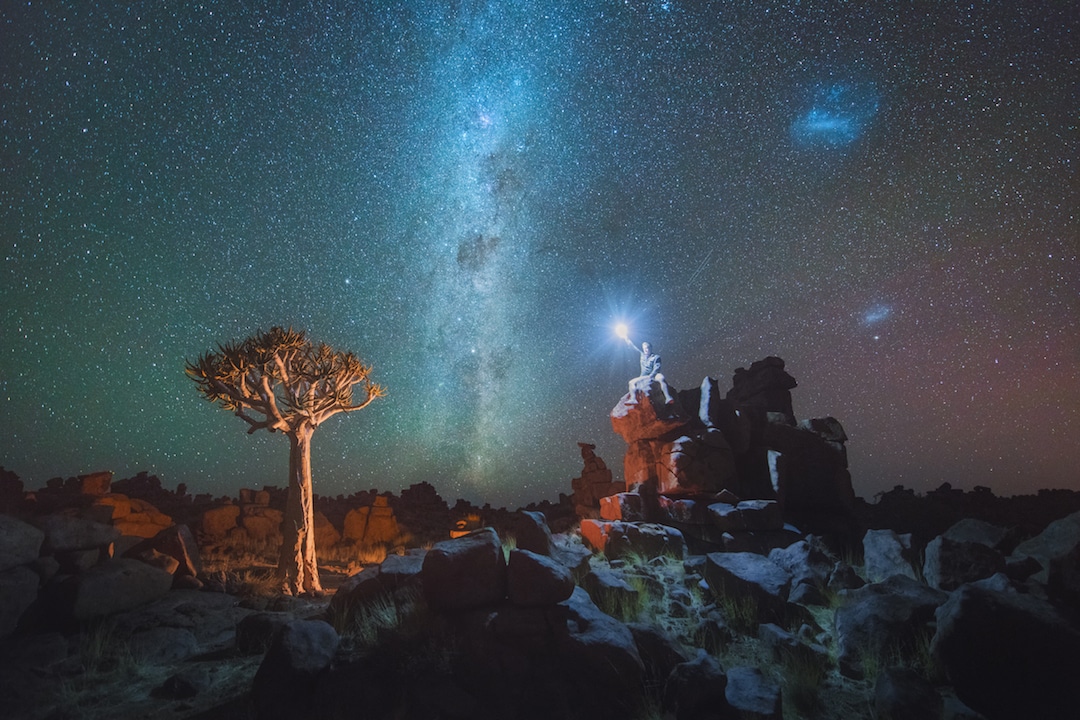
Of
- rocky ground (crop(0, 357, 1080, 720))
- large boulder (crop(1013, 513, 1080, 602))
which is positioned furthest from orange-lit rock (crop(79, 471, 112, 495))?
large boulder (crop(1013, 513, 1080, 602))

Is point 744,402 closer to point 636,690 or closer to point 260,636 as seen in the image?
point 636,690

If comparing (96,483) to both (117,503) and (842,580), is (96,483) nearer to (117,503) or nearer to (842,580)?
(117,503)

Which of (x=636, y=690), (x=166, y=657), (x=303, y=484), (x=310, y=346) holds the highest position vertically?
(x=310, y=346)

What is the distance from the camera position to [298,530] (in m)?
13.6

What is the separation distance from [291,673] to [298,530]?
7789mm

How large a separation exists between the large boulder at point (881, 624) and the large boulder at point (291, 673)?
781 centimetres

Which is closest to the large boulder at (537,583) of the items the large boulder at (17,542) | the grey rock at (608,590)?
the grey rock at (608,590)

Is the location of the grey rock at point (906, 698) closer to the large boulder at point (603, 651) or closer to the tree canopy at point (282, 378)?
the large boulder at point (603, 651)

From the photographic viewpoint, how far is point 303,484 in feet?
45.5

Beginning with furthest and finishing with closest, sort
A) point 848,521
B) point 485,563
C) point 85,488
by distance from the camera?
point 85,488 → point 848,521 → point 485,563

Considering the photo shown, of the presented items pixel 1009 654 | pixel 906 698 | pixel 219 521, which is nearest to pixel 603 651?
pixel 906 698

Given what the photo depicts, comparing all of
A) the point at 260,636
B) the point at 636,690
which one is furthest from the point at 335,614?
the point at 636,690

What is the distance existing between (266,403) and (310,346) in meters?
2.22

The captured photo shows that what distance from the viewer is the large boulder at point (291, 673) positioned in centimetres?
638
